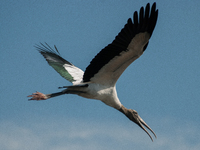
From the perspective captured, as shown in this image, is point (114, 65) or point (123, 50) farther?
point (114, 65)

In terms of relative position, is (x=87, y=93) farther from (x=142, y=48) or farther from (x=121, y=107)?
(x=142, y=48)

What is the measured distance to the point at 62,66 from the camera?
1114 cm

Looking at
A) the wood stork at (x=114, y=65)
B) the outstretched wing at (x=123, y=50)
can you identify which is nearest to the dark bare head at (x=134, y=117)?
the wood stork at (x=114, y=65)

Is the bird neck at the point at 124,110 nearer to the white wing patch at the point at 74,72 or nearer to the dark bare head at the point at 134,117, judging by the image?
the dark bare head at the point at 134,117

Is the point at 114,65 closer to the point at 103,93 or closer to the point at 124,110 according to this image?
the point at 103,93

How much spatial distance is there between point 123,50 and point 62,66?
12.5 feet

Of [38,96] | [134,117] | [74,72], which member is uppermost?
[74,72]

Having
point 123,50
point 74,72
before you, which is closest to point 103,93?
point 123,50

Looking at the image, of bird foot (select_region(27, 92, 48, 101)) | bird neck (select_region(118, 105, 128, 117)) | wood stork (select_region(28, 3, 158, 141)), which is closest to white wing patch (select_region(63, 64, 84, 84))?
wood stork (select_region(28, 3, 158, 141))

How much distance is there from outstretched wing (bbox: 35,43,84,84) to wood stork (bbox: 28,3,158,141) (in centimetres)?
3

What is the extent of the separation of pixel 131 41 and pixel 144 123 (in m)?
3.30

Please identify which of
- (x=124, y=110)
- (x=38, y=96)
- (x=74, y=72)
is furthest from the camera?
(x=74, y=72)

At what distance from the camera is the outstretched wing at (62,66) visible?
33.5 feet

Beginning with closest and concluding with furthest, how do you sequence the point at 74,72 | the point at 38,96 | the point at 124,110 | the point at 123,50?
the point at 123,50 → the point at 38,96 → the point at 124,110 → the point at 74,72
